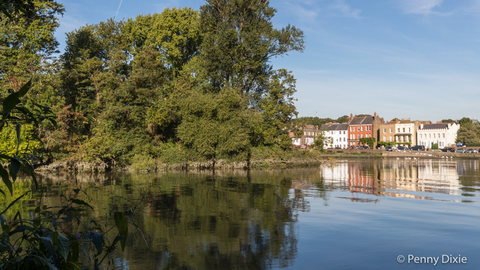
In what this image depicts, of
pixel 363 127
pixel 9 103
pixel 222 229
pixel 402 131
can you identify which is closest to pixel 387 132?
pixel 402 131

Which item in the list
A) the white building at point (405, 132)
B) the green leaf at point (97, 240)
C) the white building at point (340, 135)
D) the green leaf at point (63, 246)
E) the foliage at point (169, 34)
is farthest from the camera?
the white building at point (340, 135)

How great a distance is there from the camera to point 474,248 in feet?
26.8

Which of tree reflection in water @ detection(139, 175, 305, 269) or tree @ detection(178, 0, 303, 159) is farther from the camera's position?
tree @ detection(178, 0, 303, 159)

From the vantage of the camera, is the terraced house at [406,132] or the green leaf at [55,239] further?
the terraced house at [406,132]

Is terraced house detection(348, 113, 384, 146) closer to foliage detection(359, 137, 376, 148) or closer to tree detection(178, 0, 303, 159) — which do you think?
foliage detection(359, 137, 376, 148)

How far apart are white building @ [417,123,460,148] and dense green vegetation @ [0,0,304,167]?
264ft

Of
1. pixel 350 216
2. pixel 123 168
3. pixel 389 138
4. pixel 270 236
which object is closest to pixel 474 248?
pixel 350 216

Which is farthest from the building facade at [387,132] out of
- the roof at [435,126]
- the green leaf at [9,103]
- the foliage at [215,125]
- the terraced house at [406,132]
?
the green leaf at [9,103]

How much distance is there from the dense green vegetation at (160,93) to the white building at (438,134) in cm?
8043

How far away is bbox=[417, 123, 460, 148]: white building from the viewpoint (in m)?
100

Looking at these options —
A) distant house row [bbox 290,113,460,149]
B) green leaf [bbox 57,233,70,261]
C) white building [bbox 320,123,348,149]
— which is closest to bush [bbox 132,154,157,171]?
green leaf [bbox 57,233,70,261]

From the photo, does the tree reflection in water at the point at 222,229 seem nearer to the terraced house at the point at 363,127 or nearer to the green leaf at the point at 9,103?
the green leaf at the point at 9,103

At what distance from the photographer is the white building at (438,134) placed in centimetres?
10000

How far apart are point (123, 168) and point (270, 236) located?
25002mm
